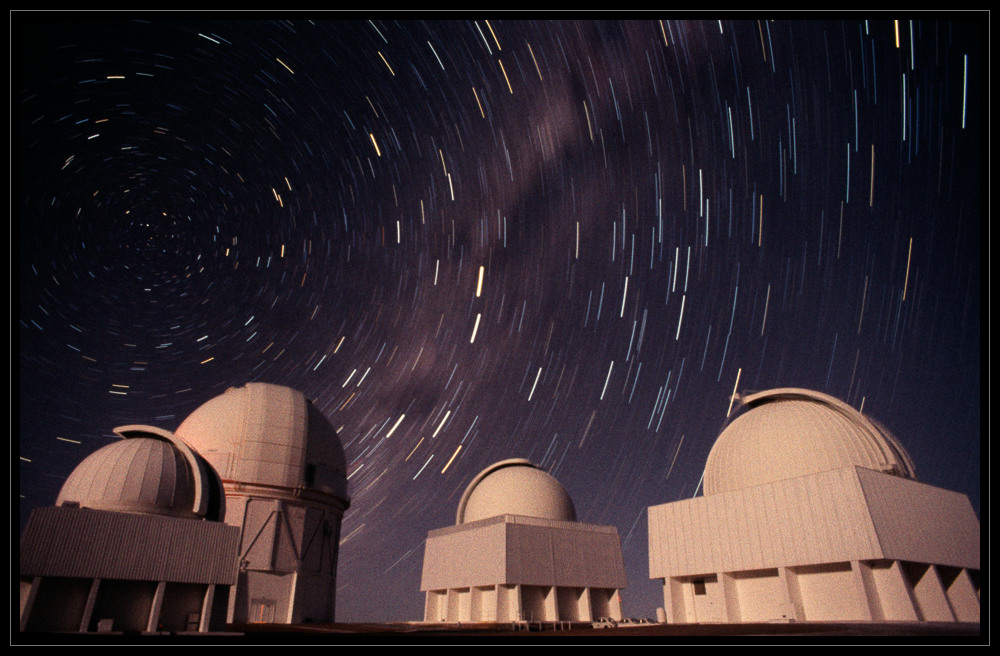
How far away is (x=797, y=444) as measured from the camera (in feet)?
65.3

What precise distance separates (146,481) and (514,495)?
1636cm

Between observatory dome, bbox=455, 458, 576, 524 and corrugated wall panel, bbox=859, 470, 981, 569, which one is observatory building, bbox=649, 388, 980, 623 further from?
observatory dome, bbox=455, 458, 576, 524

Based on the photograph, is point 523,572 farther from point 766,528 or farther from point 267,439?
point 267,439

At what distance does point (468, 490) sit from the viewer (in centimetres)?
3102

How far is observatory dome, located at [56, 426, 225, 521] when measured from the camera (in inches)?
673

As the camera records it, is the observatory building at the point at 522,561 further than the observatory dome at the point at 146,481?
Yes

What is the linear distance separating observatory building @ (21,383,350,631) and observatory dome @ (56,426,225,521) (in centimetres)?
4

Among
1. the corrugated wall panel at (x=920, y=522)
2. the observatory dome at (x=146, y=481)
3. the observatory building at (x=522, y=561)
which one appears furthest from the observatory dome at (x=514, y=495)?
the corrugated wall panel at (x=920, y=522)

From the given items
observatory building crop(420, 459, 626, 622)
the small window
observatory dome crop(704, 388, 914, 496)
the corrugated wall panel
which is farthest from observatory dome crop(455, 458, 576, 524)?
the corrugated wall panel

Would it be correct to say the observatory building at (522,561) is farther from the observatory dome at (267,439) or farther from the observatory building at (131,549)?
the observatory building at (131,549)

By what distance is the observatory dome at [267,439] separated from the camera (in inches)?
938

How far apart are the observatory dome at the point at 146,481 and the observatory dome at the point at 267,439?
484 centimetres

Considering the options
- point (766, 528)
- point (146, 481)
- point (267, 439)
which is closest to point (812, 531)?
point (766, 528)

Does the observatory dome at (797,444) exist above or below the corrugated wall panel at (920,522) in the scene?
above
